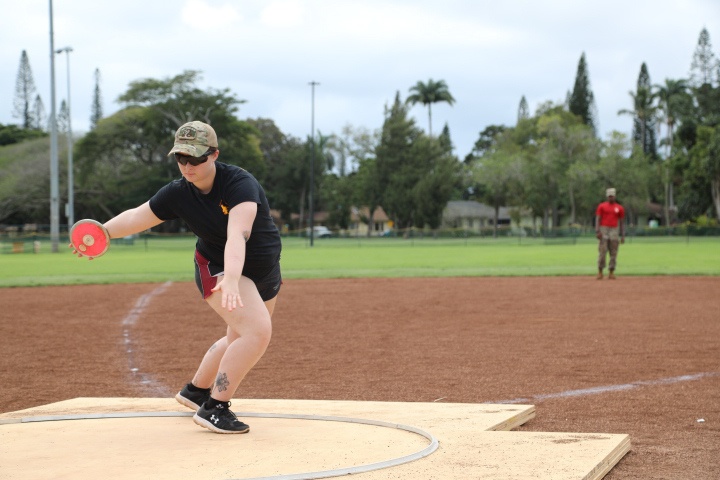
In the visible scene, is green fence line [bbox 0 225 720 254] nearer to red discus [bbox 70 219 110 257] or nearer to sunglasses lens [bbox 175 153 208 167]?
red discus [bbox 70 219 110 257]

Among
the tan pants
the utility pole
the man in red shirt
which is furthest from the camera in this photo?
the utility pole

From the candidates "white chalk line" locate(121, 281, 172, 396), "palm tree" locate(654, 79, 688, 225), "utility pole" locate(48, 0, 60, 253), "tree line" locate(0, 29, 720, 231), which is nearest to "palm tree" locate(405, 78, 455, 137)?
→ "tree line" locate(0, 29, 720, 231)

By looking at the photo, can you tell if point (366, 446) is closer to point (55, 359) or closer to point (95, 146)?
point (55, 359)

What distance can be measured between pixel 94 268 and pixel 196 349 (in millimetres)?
21037

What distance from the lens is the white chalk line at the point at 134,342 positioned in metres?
8.57

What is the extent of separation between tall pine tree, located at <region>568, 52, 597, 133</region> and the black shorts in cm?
11143

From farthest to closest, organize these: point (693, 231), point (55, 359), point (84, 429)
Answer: point (693, 231), point (55, 359), point (84, 429)

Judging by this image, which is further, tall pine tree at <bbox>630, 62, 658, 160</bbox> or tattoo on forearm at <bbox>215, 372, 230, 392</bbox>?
tall pine tree at <bbox>630, 62, 658, 160</bbox>

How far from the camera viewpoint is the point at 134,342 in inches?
474

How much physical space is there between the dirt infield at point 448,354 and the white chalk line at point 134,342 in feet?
0.10

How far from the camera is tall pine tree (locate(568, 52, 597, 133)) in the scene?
114 metres

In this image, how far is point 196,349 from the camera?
443 inches

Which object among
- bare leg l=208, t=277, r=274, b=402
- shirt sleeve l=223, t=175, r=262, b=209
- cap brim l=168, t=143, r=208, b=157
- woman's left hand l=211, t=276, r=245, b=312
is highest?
cap brim l=168, t=143, r=208, b=157

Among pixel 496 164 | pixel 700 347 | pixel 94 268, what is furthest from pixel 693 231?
pixel 700 347
